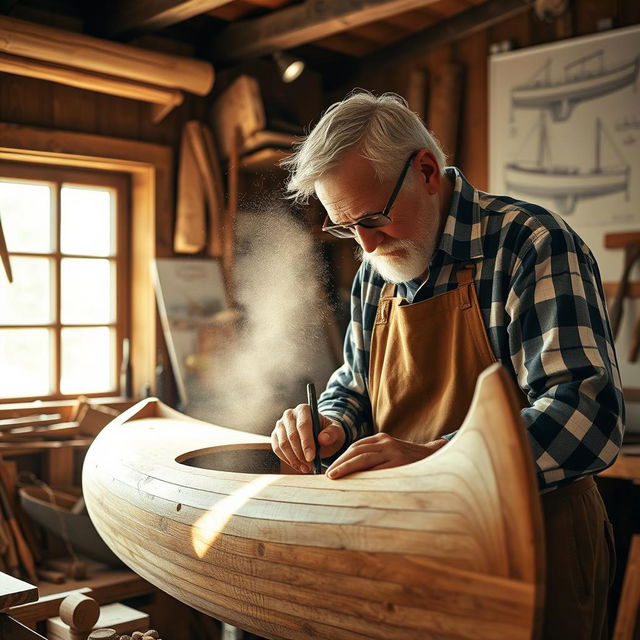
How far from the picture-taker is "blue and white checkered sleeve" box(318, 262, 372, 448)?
2104 mm

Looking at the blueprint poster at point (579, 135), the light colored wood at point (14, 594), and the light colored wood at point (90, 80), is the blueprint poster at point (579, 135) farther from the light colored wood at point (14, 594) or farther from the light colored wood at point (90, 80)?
the light colored wood at point (14, 594)

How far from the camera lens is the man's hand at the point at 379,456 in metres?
1.46

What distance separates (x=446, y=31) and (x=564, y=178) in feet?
3.88

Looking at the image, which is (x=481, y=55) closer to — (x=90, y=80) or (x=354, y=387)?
(x=90, y=80)

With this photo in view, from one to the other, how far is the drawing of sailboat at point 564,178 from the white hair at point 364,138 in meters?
2.51

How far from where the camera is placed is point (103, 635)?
1.82m


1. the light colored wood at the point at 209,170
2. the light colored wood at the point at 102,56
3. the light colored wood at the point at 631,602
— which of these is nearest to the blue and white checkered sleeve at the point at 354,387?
the light colored wood at the point at 631,602

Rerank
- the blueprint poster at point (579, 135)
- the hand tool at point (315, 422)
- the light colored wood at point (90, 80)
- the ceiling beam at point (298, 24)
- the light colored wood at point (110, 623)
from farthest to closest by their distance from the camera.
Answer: the blueprint poster at point (579, 135)
the ceiling beam at point (298, 24)
the light colored wood at point (90, 80)
the light colored wood at point (110, 623)
the hand tool at point (315, 422)

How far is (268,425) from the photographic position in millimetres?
4094

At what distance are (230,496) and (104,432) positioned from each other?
984 millimetres

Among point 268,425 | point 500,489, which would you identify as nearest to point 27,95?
point 268,425

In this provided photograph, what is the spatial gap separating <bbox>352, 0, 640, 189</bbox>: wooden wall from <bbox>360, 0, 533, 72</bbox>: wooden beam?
0.05 meters

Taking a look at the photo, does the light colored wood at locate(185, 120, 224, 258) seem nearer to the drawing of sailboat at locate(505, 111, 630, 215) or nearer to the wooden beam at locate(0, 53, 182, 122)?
the wooden beam at locate(0, 53, 182, 122)

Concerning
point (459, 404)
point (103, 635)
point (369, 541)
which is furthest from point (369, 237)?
point (103, 635)
